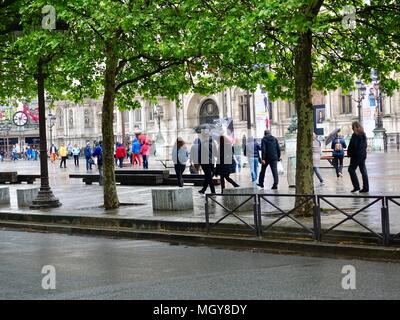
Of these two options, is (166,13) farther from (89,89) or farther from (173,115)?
(173,115)

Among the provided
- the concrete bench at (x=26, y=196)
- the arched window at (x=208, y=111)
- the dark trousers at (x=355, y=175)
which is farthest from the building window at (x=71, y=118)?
the dark trousers at (x=355, y=175)

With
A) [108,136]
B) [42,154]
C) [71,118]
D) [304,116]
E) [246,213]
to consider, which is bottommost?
[246,213]

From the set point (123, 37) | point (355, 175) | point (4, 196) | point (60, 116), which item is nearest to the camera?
point (123, 37)

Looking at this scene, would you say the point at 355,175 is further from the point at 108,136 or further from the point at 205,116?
the point at 205,116

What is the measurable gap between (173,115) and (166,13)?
68897 millimetres

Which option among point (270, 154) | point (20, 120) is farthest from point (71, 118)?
point (270, 154)

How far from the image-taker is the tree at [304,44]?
11.5 m

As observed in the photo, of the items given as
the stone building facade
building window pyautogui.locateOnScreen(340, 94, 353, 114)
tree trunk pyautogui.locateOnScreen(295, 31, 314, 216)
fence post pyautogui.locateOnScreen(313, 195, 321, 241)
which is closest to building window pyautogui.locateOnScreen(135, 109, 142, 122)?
the stone building facade

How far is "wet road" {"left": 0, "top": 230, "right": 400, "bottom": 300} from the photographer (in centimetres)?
758

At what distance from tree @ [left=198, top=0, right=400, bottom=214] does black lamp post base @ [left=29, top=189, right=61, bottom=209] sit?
5.96m

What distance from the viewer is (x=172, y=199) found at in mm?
15438

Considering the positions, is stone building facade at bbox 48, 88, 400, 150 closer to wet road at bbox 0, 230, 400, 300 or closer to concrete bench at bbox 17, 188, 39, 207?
concrete bench at bbox 17, 188, 39, 207

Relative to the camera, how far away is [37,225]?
15.6m

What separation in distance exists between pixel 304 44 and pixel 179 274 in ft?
20.2
